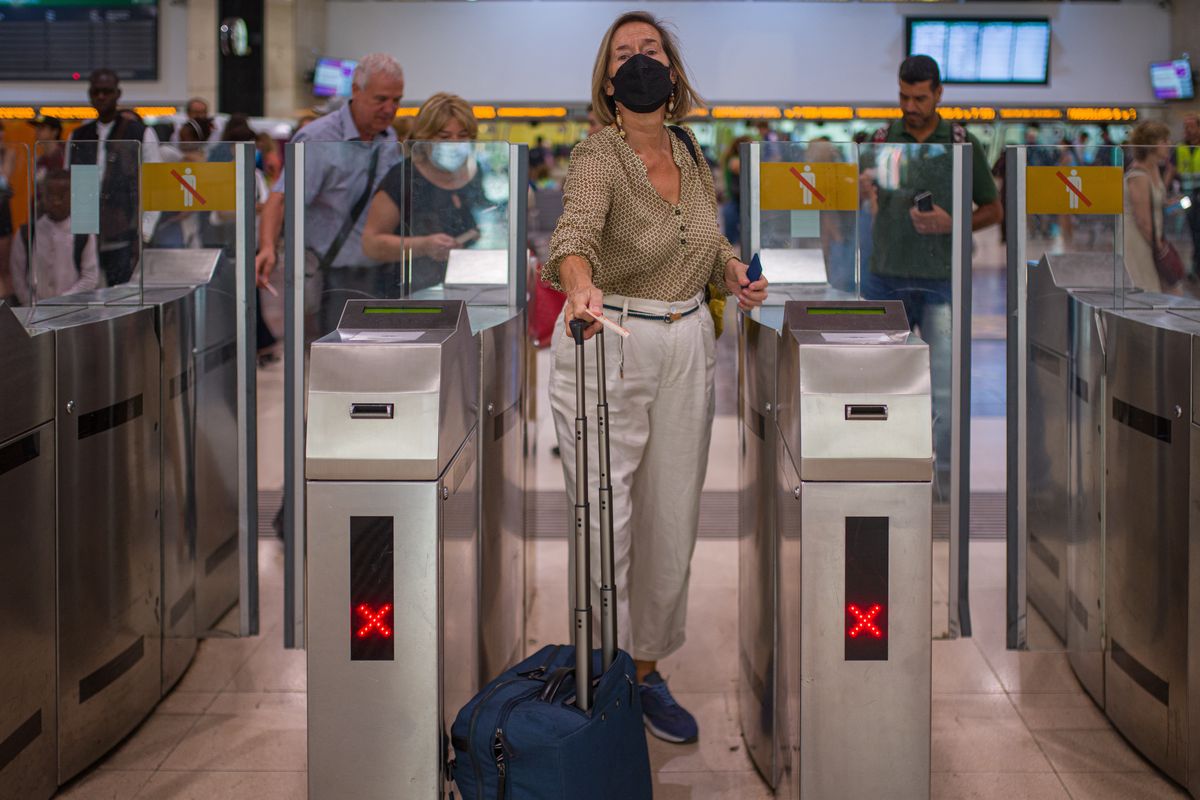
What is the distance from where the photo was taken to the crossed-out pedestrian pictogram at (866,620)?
2271 mm

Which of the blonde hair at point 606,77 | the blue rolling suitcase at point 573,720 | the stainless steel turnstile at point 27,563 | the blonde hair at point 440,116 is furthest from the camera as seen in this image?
the blonde hair at point 440,116

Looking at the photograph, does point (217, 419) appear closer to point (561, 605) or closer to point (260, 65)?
point (561, 605)

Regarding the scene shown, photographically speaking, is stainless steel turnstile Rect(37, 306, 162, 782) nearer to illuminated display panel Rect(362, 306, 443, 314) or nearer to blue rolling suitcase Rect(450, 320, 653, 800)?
illuminated display panel Rect(362, 306, 443, 314)

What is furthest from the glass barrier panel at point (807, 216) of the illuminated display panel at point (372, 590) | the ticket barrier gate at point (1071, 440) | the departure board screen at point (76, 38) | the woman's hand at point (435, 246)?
the departure board screen at point (76, 38)

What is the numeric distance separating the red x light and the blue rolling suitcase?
0.20 meters

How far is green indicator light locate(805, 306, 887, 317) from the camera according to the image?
2.38m

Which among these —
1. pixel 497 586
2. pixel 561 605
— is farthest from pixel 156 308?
pixel 561 605

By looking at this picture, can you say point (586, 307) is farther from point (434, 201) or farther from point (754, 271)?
point (434, 201)

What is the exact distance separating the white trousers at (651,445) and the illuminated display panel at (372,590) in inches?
27.3

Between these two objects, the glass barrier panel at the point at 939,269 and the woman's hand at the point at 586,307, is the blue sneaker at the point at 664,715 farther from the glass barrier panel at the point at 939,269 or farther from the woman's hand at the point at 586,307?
the woman's hand at the point at 586,307

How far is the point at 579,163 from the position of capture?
2.71m

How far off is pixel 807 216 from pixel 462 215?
91 cm

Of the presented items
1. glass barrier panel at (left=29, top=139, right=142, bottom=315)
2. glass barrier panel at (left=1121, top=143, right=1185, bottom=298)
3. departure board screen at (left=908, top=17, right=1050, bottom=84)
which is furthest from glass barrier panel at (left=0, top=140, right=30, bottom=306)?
departure board screen at (left=908, top=17, right=1050, bottom=84)

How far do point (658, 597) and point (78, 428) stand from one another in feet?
4.45
